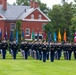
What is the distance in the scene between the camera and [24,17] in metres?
63.8

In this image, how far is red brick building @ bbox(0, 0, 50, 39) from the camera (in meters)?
63.8

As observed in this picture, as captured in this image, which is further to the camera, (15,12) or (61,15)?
(61,15)

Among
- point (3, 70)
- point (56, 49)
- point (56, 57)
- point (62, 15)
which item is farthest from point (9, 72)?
point (62, 15)

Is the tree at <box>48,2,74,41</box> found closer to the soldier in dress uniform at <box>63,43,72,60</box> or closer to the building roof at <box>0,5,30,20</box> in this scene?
the building roof at <box>0,5,30,20</box>

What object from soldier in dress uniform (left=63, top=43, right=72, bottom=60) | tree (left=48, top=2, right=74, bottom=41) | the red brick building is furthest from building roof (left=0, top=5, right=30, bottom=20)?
soldier in dress uniform (left=63, top=43, right=72, bottom=60)

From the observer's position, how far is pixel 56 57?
27891 millimetres

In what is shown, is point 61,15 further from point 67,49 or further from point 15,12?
point 67,49

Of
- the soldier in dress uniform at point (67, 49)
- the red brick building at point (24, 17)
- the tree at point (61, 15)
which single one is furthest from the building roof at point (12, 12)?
the soldier in dress uniform at point (67, 49)

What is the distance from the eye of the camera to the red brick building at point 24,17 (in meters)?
63.8

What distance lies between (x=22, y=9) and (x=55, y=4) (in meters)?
11.2

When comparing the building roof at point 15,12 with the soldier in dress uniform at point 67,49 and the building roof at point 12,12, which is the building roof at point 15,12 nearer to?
the building roof at point 12,12

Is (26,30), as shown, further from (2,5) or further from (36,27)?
(2,5)

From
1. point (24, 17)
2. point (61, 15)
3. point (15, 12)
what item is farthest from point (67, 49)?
point (61, 15)

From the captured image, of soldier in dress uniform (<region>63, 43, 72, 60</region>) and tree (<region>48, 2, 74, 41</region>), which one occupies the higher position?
tree (<region>48, 2, 74, 41</region>)
